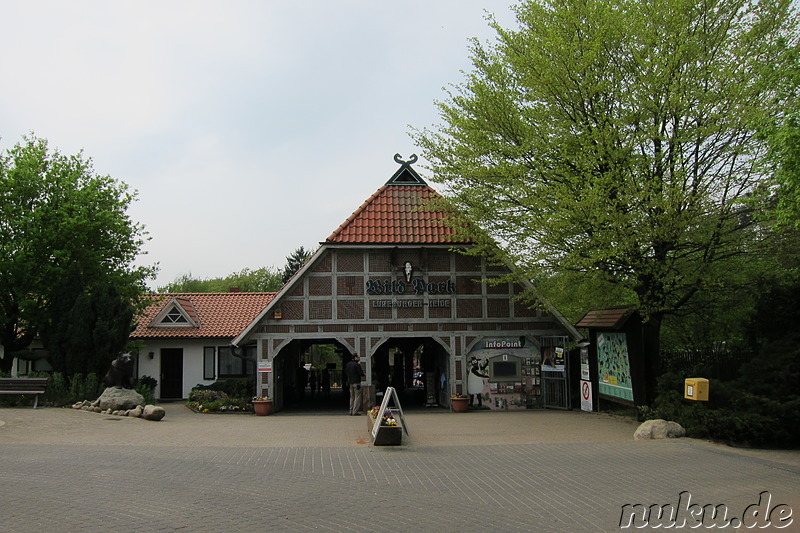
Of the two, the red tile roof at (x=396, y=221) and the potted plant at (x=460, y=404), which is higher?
the red tile roof at (x=396, y=221)

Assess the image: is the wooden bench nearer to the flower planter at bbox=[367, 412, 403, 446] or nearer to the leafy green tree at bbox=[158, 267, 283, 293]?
the flower planter at bbox=[367, 412, 403, 446]

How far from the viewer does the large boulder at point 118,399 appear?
17.8 m

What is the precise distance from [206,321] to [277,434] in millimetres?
17342

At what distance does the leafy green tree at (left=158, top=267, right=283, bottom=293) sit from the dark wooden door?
1653 inches

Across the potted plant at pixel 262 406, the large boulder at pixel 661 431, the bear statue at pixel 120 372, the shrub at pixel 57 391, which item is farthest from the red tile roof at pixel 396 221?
the large boulder at pixel 661 431

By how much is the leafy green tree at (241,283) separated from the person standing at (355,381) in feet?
174

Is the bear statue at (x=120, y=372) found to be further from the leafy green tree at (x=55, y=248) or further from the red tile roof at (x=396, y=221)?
the red tile roof at (x=396, y=221)

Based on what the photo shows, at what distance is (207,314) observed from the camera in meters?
31.9

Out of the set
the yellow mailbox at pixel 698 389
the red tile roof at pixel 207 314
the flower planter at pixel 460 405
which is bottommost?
the flower planter at pixel 460 405

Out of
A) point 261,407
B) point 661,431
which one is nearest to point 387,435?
point 661,431

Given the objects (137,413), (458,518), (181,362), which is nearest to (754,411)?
(458,518)

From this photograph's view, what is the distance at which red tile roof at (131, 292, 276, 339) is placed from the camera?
3000cm

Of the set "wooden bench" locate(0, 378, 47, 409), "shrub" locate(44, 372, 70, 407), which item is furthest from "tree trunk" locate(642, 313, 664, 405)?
"wooden bench" locate(0, 378, 47, 409)

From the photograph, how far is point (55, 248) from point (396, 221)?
1169 cm
